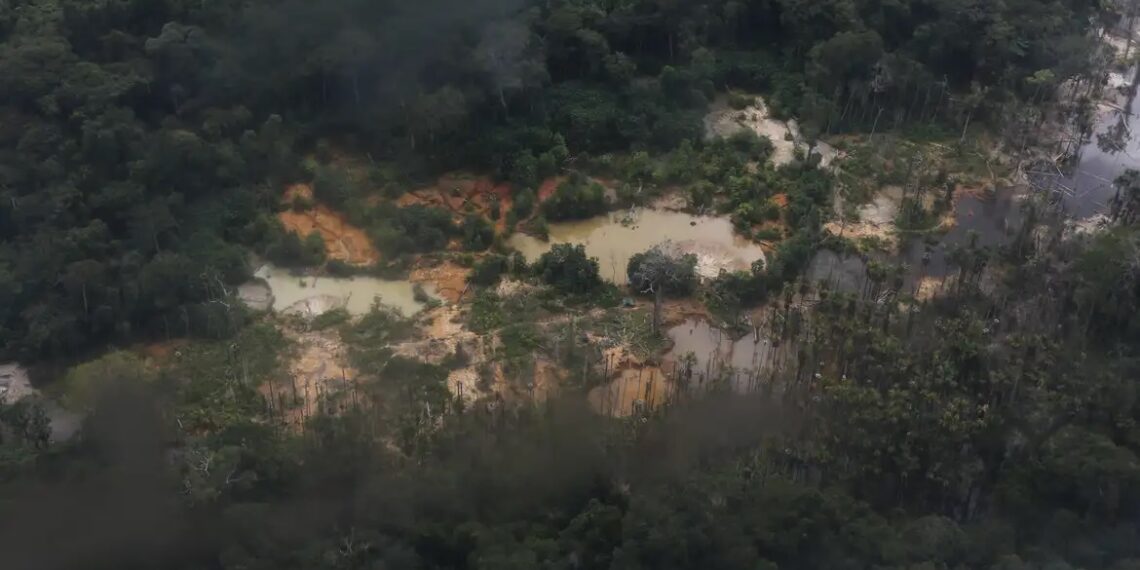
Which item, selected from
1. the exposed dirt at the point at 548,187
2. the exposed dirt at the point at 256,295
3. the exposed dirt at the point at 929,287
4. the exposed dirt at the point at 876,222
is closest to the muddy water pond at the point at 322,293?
the exposed dirt at the point at 256,295

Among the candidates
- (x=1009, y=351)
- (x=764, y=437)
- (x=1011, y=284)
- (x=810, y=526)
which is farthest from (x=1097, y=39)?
(x=810, y=526)

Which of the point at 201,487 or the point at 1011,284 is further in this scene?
the point at 1011,284

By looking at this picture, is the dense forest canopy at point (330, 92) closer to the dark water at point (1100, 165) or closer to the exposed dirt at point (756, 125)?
the exposed dirt at point (756, 125)

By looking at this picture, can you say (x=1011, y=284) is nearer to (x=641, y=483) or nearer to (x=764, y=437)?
(x=764, y=437)

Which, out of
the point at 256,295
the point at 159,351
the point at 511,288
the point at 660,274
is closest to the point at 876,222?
the point at 660,274

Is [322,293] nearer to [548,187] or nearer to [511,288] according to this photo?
[511,288]

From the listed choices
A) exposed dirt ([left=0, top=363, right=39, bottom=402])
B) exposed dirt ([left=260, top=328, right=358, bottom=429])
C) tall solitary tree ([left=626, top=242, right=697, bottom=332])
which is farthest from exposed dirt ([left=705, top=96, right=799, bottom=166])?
exposed dirt ([left=0, top=363, right=39, bottom=402])
